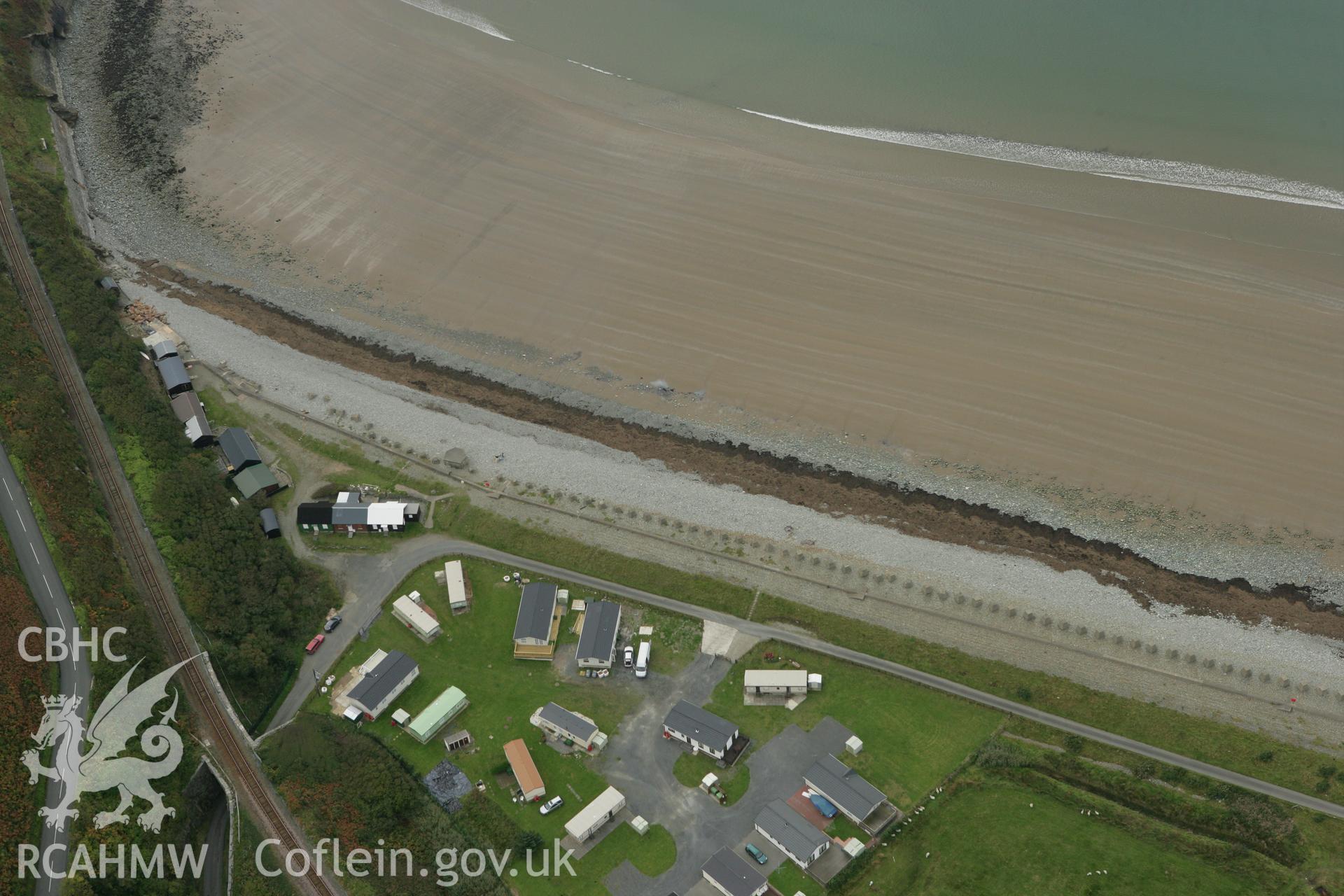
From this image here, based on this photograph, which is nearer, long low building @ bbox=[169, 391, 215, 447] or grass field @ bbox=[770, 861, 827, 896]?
grass field @ bbox=[770, 861, 827, 896]

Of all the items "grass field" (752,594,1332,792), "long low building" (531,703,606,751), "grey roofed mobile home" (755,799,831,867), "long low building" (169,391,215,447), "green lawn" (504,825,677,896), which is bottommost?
"green lawn" (504,825,677,896)

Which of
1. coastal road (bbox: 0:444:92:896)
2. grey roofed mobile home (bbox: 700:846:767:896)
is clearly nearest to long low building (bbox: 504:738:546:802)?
grey roofed mobile home (bbox: 700:846:767:896)

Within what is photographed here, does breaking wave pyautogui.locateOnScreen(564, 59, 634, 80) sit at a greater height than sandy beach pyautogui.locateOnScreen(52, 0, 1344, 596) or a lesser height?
greater

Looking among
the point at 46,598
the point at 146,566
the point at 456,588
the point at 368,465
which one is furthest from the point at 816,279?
the point at 46,598

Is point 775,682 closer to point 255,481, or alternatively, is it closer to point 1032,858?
point 1032,858

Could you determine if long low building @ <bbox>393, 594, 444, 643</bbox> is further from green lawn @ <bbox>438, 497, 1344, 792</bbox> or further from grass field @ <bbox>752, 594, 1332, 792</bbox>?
grass field @ <bbox>752, 594, 1332, 792</bbox>

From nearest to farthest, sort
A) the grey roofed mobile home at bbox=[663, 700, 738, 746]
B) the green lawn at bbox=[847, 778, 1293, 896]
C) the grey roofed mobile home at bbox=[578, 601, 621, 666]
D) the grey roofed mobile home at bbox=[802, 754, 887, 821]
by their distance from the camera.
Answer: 1. the green lawn at bbox=[847, 778, 1293, 896]
2. the grey roofed mobile home at bbox=[802, 754, 887, 821]
3. the grey roofed mobile home at bbox=[663, 700, 738, 746]
4. the grey roofed mobile home at bbox=[578, 601, 621, 666]

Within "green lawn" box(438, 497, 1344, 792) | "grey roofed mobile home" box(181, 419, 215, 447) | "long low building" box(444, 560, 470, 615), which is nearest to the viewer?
"green lawn" box(438, 497, 1344, 792)
